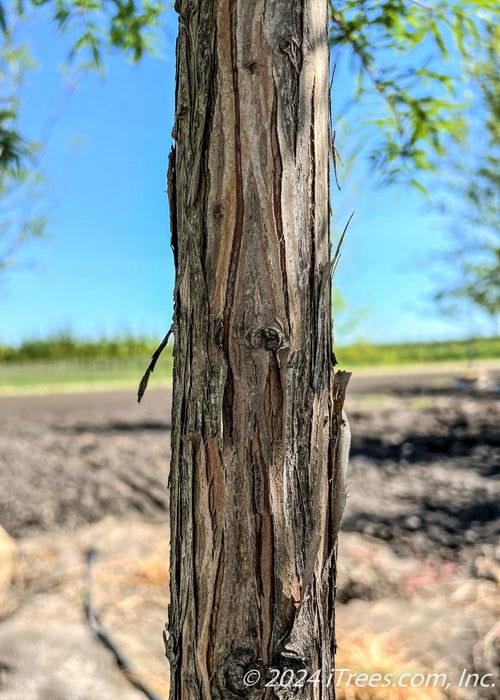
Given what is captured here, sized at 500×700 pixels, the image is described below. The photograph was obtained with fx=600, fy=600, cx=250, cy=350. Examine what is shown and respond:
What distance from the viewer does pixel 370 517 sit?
15.4 ft

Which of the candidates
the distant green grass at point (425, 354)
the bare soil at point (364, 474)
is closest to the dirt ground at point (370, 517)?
the bare soil at point (364, 474)

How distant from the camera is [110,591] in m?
3.46

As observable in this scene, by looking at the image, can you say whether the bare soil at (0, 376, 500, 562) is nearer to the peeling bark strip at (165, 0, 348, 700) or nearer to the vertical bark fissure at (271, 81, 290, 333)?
the peeling bark strip at (165, 0, 348, 700)

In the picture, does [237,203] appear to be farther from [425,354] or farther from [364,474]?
[425,354]

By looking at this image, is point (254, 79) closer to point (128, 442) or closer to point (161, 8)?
point (161, 8)

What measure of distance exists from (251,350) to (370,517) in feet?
11.8

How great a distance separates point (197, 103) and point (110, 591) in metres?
2.85

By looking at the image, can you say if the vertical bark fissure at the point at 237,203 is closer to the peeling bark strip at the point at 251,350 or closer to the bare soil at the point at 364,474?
the peeling bark strip at the point at 251,350

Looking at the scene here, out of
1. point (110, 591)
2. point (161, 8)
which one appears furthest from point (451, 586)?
point (161, 8)

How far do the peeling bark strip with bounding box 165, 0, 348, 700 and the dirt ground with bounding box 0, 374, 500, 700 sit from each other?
1263mm

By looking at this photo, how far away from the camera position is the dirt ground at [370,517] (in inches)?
117

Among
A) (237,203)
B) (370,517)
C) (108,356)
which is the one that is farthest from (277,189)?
(108,356)

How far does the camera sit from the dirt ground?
2984mm

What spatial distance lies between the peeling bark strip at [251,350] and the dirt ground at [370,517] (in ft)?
4.14
